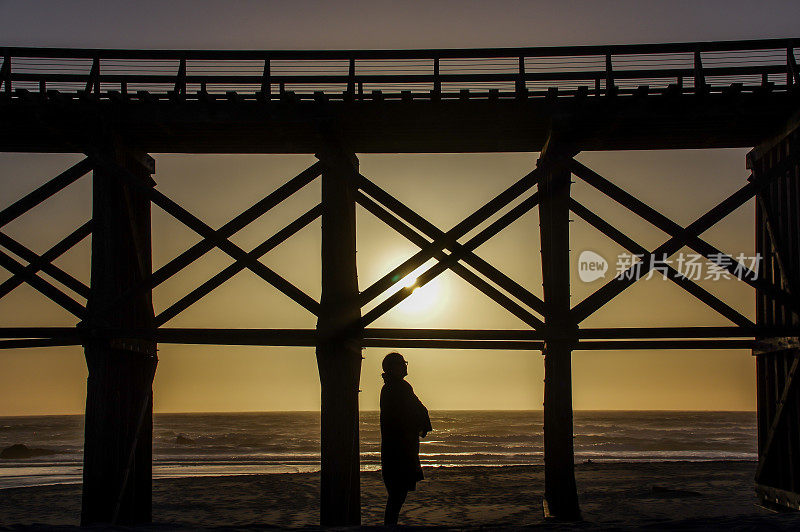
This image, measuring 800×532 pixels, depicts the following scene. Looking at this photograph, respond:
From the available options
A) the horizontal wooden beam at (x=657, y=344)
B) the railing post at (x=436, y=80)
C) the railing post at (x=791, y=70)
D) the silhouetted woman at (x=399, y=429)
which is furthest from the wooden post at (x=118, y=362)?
the railing post at (x=791, y=70)

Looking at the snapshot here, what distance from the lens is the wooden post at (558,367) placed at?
31.0 ft

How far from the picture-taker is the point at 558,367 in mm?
9531

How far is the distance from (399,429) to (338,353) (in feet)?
6.03

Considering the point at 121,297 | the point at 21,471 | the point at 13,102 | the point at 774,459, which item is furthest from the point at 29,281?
the point at 21,471

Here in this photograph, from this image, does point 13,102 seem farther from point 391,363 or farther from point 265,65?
point 391,363

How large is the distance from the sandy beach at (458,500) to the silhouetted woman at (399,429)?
147 centimetres

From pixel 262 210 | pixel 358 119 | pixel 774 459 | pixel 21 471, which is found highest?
pixel 358 119

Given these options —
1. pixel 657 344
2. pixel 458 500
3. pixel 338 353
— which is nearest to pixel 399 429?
pixel 338 353

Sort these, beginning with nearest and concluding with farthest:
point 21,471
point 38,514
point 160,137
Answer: point 160,137 < point 38,514 < point 21,471

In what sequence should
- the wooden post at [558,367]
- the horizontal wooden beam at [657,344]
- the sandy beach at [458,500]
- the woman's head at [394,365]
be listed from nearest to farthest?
1. the woman's head at [394,365]
2. the wooden post at [558,367]
3. the horizontal wooden beam at [657,344]
4. the sandy beach at [458,500]

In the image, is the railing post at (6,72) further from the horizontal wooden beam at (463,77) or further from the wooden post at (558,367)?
the wooden post at (558,367)

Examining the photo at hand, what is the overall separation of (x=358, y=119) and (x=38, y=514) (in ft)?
31.0

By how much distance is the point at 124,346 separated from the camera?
10.4 metres

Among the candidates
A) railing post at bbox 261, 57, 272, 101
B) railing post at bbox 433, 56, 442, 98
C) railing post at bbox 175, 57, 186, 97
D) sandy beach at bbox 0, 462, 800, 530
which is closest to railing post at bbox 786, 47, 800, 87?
railing post at bbox 433, 56, 442, 98
